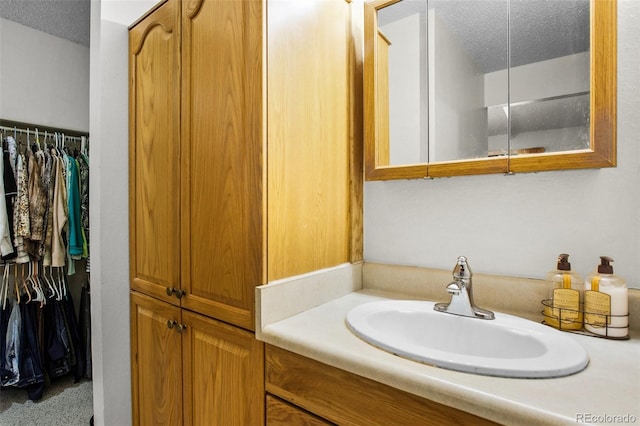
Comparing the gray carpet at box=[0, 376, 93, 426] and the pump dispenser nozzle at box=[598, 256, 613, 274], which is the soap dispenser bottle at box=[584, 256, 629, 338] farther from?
the gray carpet at box=[0, 376, 93, 426]

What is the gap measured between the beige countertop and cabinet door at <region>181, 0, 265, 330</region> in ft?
0.40

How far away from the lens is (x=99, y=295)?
1482mm

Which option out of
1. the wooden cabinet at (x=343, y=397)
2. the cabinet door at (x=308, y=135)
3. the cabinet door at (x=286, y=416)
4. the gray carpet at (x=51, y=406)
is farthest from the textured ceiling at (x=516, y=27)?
the gray carpet at (x=51, y=406)

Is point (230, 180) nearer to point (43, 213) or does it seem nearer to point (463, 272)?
point (463, 272)

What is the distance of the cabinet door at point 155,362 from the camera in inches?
47.8

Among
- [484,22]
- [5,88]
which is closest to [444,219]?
[484,22]

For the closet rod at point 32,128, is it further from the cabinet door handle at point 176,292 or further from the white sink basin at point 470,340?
the white sink basin at point 470,340

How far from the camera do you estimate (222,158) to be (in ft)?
3.40

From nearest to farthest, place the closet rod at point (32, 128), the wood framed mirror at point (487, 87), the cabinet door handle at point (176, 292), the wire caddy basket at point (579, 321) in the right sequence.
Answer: the wire caddy basket at point (579, 321)
the wood framed mirror at point (487, 87)
the cabinet door handle at point (176, 292)
the closet rod at point (32, 128)

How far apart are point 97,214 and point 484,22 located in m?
1.73

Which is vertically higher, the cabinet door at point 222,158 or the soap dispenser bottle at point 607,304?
the cabinet door at point 222,158

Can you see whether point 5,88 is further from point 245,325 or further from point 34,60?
point 245,325

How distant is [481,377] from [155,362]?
49.6 inches

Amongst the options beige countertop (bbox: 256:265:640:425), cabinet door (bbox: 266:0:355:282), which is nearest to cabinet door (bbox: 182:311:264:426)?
beige countertop (bbox: 256:265:640:425)
